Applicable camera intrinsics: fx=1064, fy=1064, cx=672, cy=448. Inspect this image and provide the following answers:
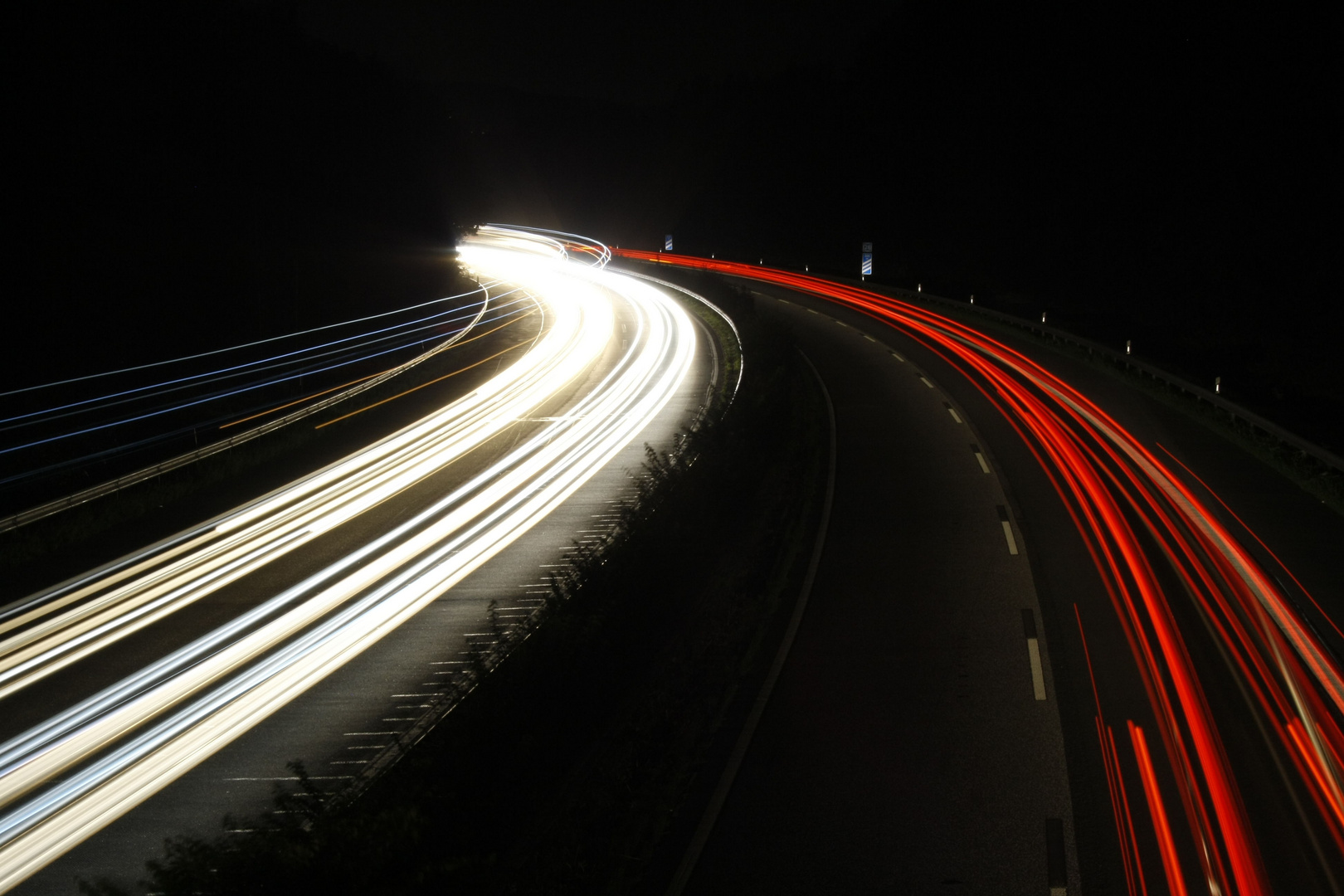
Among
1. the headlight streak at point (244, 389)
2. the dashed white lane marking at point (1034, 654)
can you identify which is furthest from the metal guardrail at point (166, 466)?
the dashed white lane marking at point (1034, 654)

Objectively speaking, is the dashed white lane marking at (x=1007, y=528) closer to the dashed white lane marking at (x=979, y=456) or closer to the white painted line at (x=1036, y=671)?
the dashed white lane marking at (x=979, y=456)

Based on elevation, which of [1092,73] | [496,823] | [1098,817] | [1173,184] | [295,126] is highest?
[1092,73]

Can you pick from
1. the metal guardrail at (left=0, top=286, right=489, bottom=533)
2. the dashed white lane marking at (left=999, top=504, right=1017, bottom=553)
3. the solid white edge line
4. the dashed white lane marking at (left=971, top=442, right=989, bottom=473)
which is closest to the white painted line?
A: the solid white edge line

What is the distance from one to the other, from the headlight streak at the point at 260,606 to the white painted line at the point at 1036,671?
24.3 ft

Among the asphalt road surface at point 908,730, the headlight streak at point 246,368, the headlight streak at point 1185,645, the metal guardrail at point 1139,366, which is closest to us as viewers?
the asphalt road surface at point 908,730

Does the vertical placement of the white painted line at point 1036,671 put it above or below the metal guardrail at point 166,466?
above

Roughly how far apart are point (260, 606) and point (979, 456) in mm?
13667

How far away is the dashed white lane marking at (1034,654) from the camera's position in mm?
10562

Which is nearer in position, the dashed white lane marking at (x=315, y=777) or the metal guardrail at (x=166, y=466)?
the dashed white lane marking at (x=315, y=777)

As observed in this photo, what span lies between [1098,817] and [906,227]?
80.8m

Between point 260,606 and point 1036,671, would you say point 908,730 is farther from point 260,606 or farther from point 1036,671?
point 260,606

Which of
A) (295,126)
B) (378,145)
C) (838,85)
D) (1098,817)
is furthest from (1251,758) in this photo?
(838,85)

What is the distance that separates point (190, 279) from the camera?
38.5m

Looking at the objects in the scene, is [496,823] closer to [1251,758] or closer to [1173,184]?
[1251,758]
